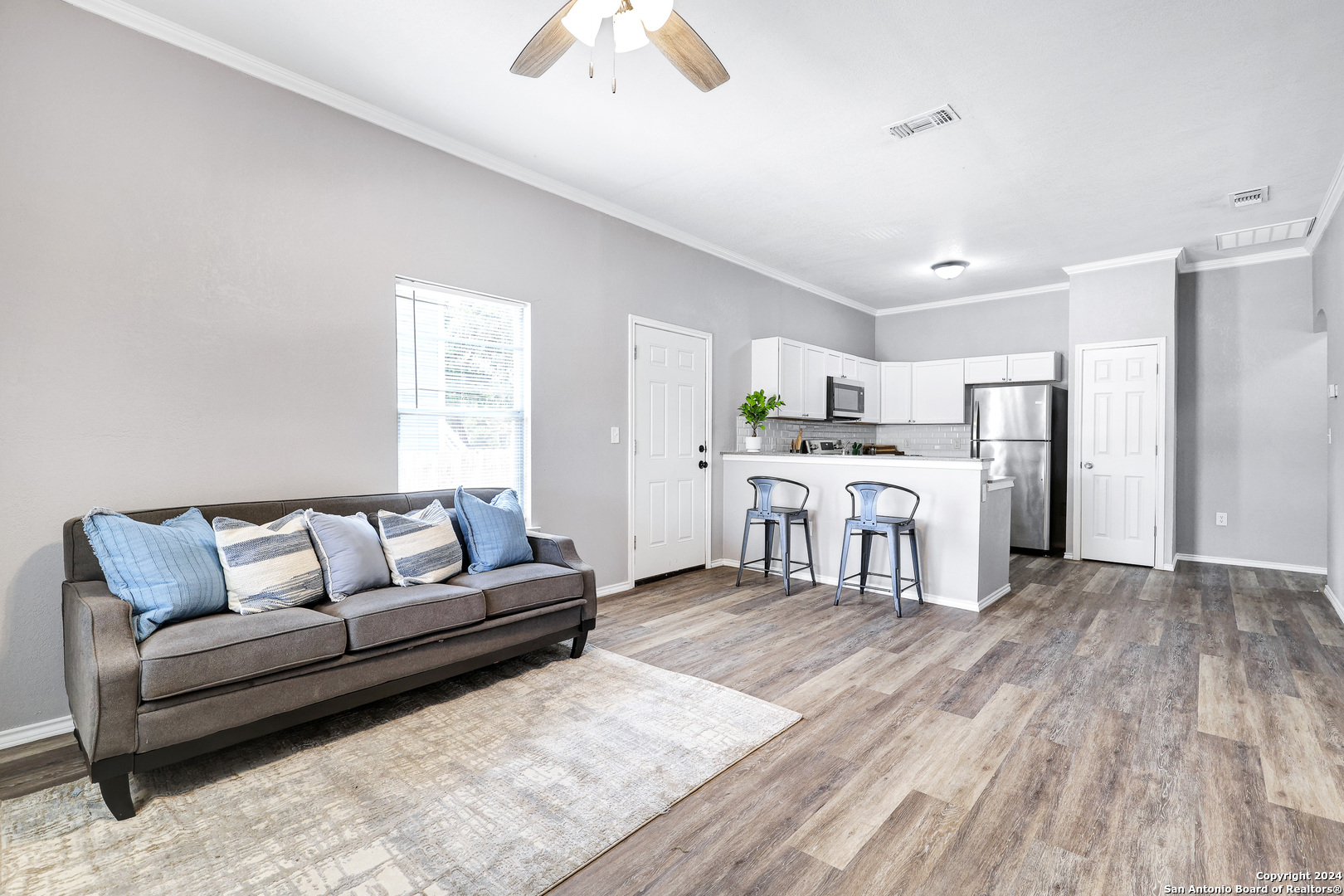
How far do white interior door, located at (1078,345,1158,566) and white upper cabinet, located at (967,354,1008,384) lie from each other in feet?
3.12

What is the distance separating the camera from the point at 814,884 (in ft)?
5.21

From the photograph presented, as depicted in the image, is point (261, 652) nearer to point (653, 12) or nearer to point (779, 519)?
point (653, 12)

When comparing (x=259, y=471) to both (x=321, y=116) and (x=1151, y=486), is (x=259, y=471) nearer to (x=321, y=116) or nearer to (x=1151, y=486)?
(x=321, y=116)

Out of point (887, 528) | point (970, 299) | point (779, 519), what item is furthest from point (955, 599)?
point (970, 299)

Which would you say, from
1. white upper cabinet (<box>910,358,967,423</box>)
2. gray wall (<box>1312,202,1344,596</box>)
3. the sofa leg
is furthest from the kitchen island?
the sofa leg

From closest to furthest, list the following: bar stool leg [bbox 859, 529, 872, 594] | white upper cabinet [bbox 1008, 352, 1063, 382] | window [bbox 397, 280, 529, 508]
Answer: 1. window [bbox 397, 280, 529, 508]
2. bar stool leg [bbox 859, 529, 872, 594]
3. white upper cabinet [bbox 1008, 352, 1063, 382]

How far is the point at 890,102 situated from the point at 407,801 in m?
3.57

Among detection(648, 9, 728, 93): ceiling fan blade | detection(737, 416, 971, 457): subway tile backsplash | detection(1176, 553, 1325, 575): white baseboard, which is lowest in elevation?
detection(1176, 553, 1325, 575): white baseboard

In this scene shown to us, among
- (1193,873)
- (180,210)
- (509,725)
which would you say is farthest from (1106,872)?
(180,210)

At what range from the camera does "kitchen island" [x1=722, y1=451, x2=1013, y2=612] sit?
4.12 metres

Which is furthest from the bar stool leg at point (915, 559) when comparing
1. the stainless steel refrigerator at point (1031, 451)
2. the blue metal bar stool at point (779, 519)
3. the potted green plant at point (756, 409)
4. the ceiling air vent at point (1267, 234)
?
the ceiling air vent at point (1267, 234)

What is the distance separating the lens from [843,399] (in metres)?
6.53

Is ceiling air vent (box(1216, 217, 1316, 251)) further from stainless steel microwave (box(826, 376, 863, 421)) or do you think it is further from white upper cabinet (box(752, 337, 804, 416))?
white upper cabinet (box(752, 337, 804, 416))

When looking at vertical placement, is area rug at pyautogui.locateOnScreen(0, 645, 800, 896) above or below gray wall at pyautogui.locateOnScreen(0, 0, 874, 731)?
below
